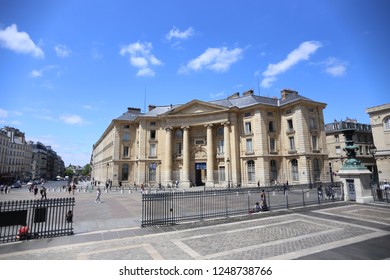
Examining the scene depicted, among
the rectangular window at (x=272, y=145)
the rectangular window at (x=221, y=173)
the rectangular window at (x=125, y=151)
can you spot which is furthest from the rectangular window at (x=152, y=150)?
the rectangular window at (x=272, y=145)

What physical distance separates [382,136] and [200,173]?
34929 mm

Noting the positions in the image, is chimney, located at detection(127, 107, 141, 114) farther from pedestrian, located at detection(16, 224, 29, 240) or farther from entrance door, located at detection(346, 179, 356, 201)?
entrance door, located at detection(346, 179, 356, 201)

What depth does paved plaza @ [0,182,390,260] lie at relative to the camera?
275 inches

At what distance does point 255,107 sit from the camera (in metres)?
39.6

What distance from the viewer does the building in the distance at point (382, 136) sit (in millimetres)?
38688

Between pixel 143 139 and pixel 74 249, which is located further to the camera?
pixel 143 139

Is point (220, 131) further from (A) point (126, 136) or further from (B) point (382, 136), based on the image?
(B) point (382, 136)

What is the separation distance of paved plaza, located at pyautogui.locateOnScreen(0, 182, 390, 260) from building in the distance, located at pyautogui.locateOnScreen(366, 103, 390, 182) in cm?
3515

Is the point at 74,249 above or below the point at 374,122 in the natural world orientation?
below

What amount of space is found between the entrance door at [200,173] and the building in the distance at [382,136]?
31845 millimetres
